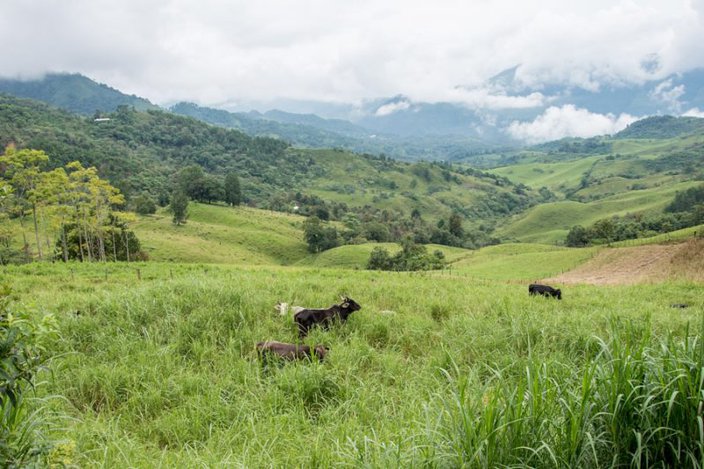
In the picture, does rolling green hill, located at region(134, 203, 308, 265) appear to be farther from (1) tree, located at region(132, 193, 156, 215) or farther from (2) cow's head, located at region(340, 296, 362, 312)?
(2) cow's head, located at region(340, 296, 362, 312)

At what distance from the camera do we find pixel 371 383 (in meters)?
5.92

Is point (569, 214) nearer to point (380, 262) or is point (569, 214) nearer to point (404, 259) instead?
point (404, 259)

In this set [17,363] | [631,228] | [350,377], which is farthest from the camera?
[631,228]

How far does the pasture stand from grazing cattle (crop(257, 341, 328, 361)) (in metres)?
0.22

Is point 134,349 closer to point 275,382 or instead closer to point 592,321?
point 275,382

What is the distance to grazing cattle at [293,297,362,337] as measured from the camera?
25.8ft

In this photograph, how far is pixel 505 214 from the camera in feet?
633

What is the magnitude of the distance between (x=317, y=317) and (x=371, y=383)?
7.89 ft

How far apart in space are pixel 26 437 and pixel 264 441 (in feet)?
6.94

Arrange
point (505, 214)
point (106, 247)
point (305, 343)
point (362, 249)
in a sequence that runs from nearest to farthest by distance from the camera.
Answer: point (305, 343) < point (106, 247) < point (362, 249) < point (505, 214)

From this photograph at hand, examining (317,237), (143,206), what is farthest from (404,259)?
(143,206)

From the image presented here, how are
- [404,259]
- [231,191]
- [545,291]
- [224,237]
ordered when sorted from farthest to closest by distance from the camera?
[231,191]
[224,237]
[404,259]
[545,291]

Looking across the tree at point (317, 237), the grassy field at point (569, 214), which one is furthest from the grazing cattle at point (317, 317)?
the grassy field at point (569, 214)

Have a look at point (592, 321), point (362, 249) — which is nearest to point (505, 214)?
point (362, 249)
